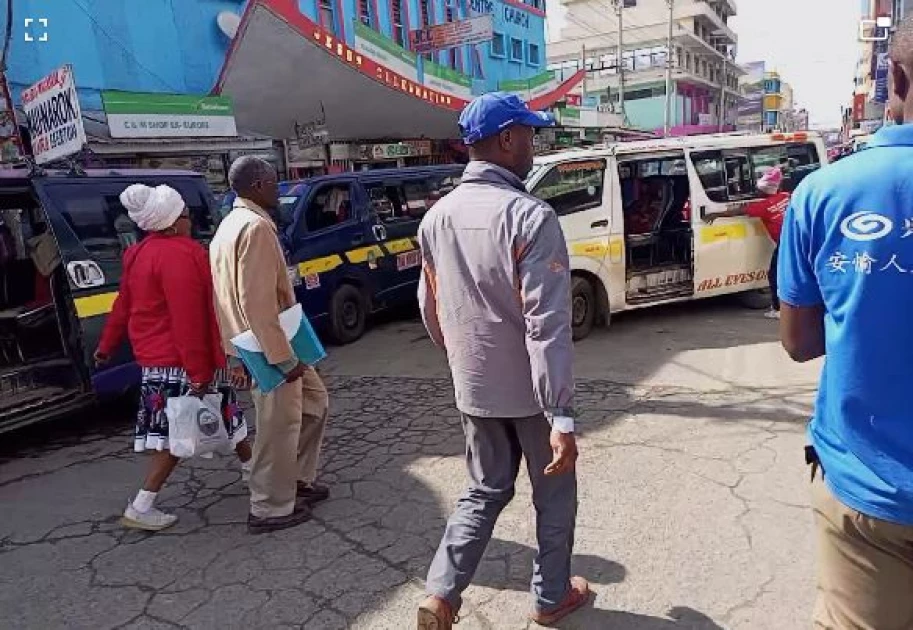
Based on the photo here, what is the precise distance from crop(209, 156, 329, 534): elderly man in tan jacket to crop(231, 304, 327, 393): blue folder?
0.04 metres

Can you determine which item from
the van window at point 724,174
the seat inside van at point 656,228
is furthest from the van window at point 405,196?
the van window at point 724,174

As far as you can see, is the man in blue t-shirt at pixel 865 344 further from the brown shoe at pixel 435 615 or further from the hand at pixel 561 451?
the brown shoe at pixel 435 615

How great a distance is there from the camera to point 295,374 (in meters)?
3.30

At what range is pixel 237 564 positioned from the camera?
3.15 m

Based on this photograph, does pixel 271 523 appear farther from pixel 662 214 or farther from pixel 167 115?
pixel 167 115

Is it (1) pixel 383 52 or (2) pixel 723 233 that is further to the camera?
(1) pixel 383 52

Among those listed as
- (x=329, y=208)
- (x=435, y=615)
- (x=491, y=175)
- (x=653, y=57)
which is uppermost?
(x=653, y=57)

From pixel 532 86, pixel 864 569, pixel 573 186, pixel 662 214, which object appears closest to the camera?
pixel 864 569

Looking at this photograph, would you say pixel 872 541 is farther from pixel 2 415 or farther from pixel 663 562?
pixel 2 415

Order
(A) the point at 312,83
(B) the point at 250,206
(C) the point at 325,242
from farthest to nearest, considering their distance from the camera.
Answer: (A) the point at 312,83 < (C) the point at 325,242 < (B) the point at 250,206

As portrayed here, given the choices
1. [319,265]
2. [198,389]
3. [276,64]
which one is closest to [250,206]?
[198,389]

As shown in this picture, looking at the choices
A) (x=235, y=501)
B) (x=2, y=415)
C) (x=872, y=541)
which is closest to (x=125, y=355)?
(x=2, y=415)

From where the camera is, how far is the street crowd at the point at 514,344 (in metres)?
1.41

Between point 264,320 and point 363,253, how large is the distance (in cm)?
471
